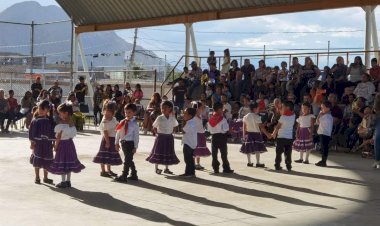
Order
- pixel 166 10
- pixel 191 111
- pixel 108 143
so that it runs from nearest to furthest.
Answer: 1. pixel 108 143
2. pixel 191 111
3. pixel 166 10

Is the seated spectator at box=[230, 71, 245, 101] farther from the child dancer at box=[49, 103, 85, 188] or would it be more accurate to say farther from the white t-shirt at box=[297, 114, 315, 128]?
the child dancer at box=[49, 103, 85, 188]

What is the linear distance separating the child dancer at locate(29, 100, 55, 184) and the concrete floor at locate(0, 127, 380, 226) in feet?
1.23

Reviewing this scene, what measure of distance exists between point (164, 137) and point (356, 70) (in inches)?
363

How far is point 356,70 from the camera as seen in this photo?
18.8 metres

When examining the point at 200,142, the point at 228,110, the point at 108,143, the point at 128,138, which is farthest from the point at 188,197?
the point at 228,110

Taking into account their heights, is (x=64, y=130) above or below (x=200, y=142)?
above

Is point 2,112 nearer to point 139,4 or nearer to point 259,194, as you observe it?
point 139,4

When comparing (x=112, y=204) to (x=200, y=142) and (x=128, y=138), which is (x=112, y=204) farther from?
(x=200, y=142)

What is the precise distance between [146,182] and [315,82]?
29.7 feet

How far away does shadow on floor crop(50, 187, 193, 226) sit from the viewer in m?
7.72

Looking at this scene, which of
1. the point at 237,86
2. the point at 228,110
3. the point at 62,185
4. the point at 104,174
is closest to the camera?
the point at 62,185

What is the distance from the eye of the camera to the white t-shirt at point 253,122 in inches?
516

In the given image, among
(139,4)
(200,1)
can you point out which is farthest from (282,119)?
(139,4)

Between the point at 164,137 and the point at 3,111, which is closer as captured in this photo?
the point at 164,137
